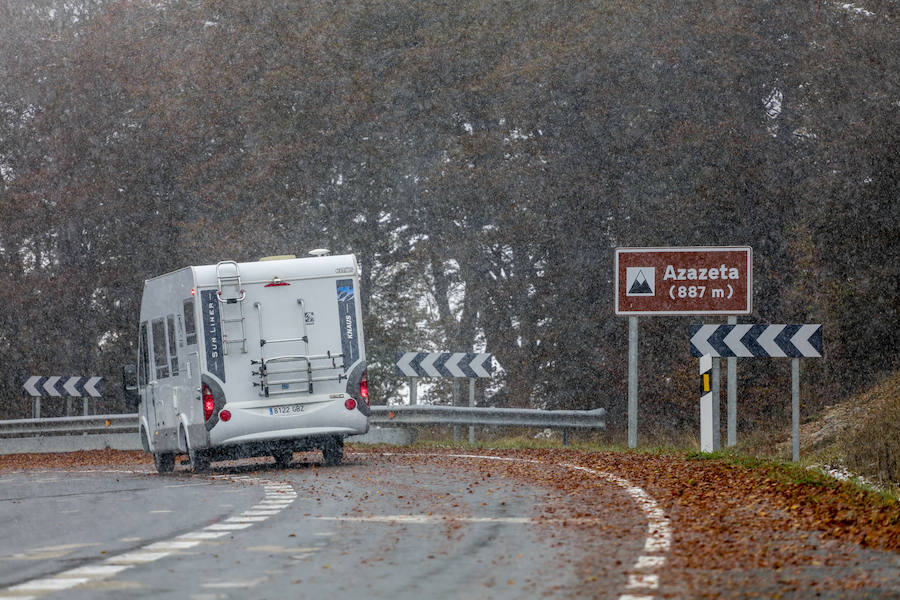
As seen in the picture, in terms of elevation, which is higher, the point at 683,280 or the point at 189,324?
the point at 683,280

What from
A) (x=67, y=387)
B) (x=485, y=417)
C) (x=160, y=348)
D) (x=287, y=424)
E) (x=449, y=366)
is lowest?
(x=485, y=417)

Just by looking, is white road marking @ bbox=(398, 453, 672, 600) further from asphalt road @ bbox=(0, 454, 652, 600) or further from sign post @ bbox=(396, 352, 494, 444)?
sign post @ bbox=(396, 352, 494, 444)

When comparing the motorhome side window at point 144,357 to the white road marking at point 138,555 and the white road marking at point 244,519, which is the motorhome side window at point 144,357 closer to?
the white road marking at point 138,555

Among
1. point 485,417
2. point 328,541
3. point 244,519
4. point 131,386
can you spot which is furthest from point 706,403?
point 328,541

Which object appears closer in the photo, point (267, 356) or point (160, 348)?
point (267, 356)

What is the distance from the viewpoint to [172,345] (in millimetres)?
20797

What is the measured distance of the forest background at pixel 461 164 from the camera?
34500mm

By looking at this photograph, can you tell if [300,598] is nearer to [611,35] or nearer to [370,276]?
[611,35]

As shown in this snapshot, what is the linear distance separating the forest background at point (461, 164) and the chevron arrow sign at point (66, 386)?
580cm

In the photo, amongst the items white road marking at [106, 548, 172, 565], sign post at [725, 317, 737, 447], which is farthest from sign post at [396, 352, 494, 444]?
white road marking at [106, 548, 172, 565]

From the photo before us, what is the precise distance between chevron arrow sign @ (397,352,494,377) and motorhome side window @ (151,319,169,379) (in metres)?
6.94

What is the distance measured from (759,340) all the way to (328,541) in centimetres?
1062

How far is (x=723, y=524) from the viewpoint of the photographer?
11.3m

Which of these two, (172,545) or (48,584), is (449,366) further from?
(48,584)
